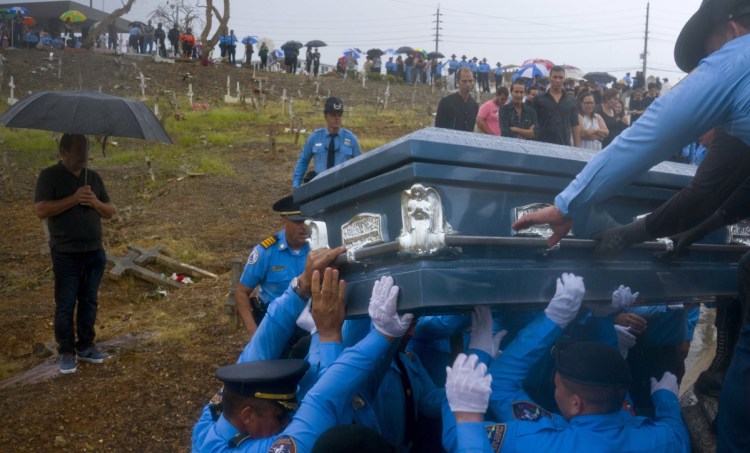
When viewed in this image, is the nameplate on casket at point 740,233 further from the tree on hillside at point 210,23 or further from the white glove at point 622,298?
the tree on hillside at point 210,23

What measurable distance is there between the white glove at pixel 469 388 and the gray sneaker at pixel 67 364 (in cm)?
428

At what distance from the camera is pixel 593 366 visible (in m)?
2.37

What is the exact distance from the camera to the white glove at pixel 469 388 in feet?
7.09

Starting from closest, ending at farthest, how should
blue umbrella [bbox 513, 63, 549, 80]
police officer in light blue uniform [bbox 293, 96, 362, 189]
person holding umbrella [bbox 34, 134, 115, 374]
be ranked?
person holding umbrella [bbox 34, 134, 115, 374] → police officer in light blue uniform [bbox 293, 96, 362, 189] → blue umbrella [bbox 513, 63, 549, 80]

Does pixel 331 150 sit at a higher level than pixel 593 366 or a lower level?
higher

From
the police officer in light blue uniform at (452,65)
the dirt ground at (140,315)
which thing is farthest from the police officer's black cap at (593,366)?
the police officer in light blue uniform at (452,65)

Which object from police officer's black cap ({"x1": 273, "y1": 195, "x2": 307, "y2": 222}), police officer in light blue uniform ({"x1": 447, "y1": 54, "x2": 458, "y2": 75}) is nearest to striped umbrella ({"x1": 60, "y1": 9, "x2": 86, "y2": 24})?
police officer in light blue uniform ({"x1": 447, "y1": 54, "x2": 458, "y2": 75})

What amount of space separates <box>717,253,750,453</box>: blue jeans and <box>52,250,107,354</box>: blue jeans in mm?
4692

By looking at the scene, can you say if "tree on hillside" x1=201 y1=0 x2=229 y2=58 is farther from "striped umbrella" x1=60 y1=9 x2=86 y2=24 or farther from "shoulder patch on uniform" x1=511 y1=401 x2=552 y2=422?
"shoulder patch on uniform" x1=511 y1=401 x2=552 y2=422

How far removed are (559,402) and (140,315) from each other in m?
5.71

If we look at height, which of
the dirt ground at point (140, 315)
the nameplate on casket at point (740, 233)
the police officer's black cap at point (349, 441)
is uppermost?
the nameplate on casket at point (740, 233)

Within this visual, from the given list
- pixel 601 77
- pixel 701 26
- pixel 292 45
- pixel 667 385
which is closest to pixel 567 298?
pixel 667 385

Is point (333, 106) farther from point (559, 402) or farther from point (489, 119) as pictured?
point (559, 402)

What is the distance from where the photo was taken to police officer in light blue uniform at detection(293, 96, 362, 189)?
7.09 meters
